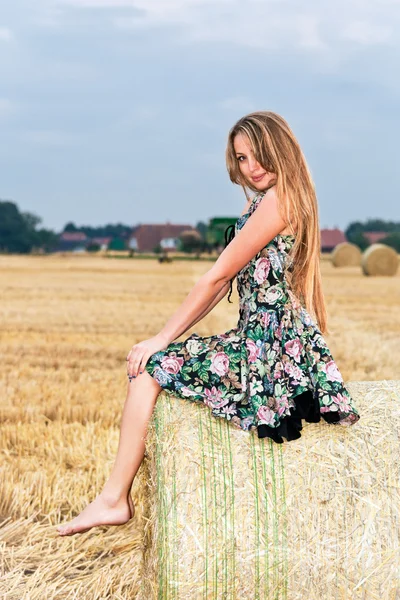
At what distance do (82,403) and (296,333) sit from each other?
3.11m

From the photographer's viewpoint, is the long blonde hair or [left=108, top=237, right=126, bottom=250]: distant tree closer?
the long blonde hair

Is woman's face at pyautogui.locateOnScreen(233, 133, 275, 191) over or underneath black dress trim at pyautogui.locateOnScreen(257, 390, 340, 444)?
over

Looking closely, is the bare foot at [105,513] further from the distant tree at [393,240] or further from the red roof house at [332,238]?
the red roof house at [332,238]

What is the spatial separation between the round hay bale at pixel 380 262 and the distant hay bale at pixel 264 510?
70.6 ft

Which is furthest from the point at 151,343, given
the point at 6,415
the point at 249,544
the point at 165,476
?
the point at 6,415

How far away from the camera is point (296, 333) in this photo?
2.96 m

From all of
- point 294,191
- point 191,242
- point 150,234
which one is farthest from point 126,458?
point 150,234

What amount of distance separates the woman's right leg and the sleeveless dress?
7 cm

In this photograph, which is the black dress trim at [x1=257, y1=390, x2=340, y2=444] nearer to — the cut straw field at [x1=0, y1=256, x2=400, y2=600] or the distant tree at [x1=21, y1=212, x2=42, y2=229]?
the cut straw field at [x1=0, y1=256, x2=400, y2=600]

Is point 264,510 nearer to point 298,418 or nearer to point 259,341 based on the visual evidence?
point 298,418

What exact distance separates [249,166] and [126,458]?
1.11 m

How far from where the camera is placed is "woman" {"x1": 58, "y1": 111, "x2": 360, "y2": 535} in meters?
2.88

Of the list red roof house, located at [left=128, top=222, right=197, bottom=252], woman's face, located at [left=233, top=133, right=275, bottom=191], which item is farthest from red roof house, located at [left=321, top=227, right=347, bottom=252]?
woman's face, located at [left=233, top=133, right=275, bottom=191]

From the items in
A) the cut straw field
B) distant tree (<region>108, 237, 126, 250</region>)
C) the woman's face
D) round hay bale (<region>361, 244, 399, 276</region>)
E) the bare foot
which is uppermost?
the woman's face
